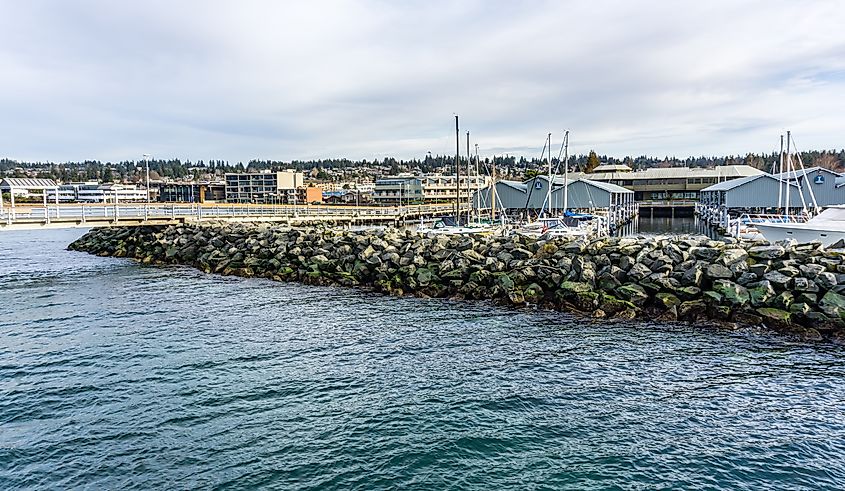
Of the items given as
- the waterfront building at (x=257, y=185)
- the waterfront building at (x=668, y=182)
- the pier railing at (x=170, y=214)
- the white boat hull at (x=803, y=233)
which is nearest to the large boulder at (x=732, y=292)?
the white boat hull at (x=803, y=233)

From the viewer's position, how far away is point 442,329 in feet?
58.8

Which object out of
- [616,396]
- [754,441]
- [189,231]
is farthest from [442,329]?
[189,231]

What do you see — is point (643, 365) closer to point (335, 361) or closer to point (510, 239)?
point (335, 361)

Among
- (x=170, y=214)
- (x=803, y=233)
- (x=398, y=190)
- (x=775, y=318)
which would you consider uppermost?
(x=398, y=190)

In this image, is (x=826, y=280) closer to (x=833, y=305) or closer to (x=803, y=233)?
(x=833, y=305)

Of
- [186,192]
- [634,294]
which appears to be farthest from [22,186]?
[186,192]

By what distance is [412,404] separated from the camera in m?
11.7

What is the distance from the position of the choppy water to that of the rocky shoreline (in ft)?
4.85

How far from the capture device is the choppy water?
29.8 feet

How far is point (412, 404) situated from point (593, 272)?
39.1 ft

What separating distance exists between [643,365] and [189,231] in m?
34.6

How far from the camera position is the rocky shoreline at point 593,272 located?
1781cm

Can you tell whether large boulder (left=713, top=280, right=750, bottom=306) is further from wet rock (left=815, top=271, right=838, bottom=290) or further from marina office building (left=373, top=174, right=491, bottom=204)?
marina office building (left=373, top=174, right=491, bottom=204)

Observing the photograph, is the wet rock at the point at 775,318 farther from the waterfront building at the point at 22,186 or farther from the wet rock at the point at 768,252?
the waterfront building at the point at 22,186
